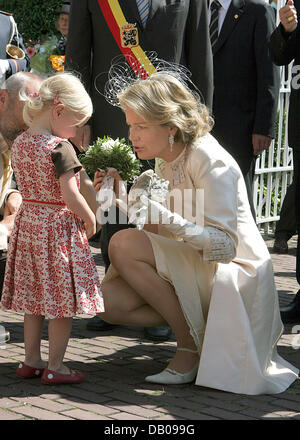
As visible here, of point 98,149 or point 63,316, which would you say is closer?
point 63,316

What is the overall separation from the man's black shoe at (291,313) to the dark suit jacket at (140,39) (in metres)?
1.34

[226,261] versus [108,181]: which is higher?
[108,181]

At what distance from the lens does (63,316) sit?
3639mm

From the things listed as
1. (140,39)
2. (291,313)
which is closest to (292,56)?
(140,39)

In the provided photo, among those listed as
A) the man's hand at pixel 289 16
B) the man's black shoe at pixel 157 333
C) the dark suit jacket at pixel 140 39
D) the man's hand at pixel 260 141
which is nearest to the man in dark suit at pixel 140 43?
the dark suit jacket at pixel 140 39

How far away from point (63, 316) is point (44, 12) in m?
9.18

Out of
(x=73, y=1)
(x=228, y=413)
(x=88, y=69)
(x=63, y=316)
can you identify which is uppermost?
(x=73, y=1)

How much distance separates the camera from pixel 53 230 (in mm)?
3676

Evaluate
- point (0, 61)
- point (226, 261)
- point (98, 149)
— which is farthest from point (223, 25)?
point (226, 261)

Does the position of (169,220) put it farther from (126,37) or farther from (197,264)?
(126,37)

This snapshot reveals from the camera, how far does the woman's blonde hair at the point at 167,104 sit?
12.4 ft

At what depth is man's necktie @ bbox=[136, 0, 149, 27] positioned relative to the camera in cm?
461

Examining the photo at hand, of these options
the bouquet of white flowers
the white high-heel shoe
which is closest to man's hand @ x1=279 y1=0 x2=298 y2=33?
the bouquet of white flowers

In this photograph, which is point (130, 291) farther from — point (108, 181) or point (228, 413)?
point (228, 413)
